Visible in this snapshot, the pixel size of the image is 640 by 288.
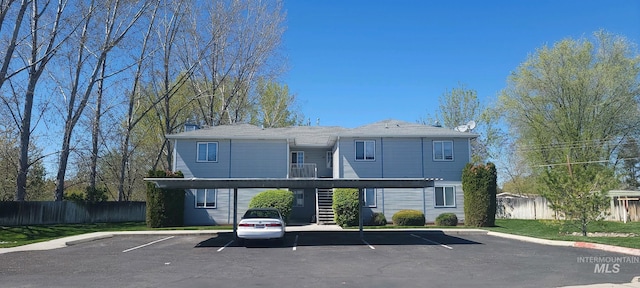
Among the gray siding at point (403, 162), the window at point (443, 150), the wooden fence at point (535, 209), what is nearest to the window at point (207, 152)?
the gray siding at point (403, 162)

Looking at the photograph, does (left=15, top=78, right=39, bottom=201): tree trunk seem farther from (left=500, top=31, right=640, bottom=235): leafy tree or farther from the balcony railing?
(left=500, top=31, right=640, bottom=235): leafy tree

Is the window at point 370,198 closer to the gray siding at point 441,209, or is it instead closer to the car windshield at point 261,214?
the gray siding at point 441,209

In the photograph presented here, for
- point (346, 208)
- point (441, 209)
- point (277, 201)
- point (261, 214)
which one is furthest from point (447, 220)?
point (261, 214)

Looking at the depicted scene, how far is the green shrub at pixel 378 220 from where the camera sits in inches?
1101

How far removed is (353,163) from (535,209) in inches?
635

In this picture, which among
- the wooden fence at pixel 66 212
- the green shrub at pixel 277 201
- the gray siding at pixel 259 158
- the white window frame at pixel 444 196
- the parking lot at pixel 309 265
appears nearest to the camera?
the parking lot at pixel 309 265

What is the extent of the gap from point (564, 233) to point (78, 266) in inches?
770

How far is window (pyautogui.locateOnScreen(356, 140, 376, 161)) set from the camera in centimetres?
2970

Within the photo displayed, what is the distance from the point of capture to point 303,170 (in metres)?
31.8

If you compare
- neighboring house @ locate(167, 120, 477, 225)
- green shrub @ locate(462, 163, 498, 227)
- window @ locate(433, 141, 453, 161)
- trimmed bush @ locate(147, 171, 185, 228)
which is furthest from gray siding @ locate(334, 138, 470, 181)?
trimmed bush @ locate(147, 171, 185, 228)

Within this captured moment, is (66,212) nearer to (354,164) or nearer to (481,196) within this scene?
(354,164)

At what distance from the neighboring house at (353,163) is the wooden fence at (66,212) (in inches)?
270

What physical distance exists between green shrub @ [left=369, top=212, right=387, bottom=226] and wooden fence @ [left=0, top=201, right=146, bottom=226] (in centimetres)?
1868

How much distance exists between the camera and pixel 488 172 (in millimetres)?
A: 27031
